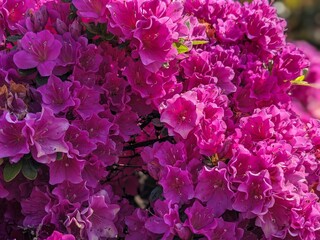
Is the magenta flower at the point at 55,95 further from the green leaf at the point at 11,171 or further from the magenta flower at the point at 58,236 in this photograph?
the magenta flower at the point at 58,236

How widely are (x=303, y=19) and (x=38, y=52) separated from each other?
5.12m

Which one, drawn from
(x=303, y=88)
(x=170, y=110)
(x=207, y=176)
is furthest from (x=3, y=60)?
(x=303, y=88)

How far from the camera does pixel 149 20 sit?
Answer: 1.87 meters

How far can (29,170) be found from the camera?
70.7 inches

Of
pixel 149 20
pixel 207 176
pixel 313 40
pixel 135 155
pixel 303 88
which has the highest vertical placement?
pixel 149 20

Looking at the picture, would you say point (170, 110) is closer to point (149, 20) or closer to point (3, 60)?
point (149, 20)

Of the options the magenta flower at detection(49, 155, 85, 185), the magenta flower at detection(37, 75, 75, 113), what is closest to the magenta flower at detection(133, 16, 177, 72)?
the magenta flower at detection(37, 75, 75, 113)

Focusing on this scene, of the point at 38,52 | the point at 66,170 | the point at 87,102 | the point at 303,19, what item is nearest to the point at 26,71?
the point at 38,52

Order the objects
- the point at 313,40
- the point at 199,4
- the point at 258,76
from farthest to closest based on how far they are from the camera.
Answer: the point at 313,40
the point at 199,4
the point at 258,76

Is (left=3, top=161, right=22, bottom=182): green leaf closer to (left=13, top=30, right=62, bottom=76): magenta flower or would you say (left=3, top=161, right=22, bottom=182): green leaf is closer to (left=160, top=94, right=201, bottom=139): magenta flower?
(left=13, top=30, right=62, bottom=76): magenta flower

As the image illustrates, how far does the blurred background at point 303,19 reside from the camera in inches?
251

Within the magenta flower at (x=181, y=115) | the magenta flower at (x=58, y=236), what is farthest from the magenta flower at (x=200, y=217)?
the magenta flower at (x=58, y=236)

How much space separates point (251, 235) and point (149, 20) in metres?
0.63

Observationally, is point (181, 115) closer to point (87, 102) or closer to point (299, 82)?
point (87, 102)
